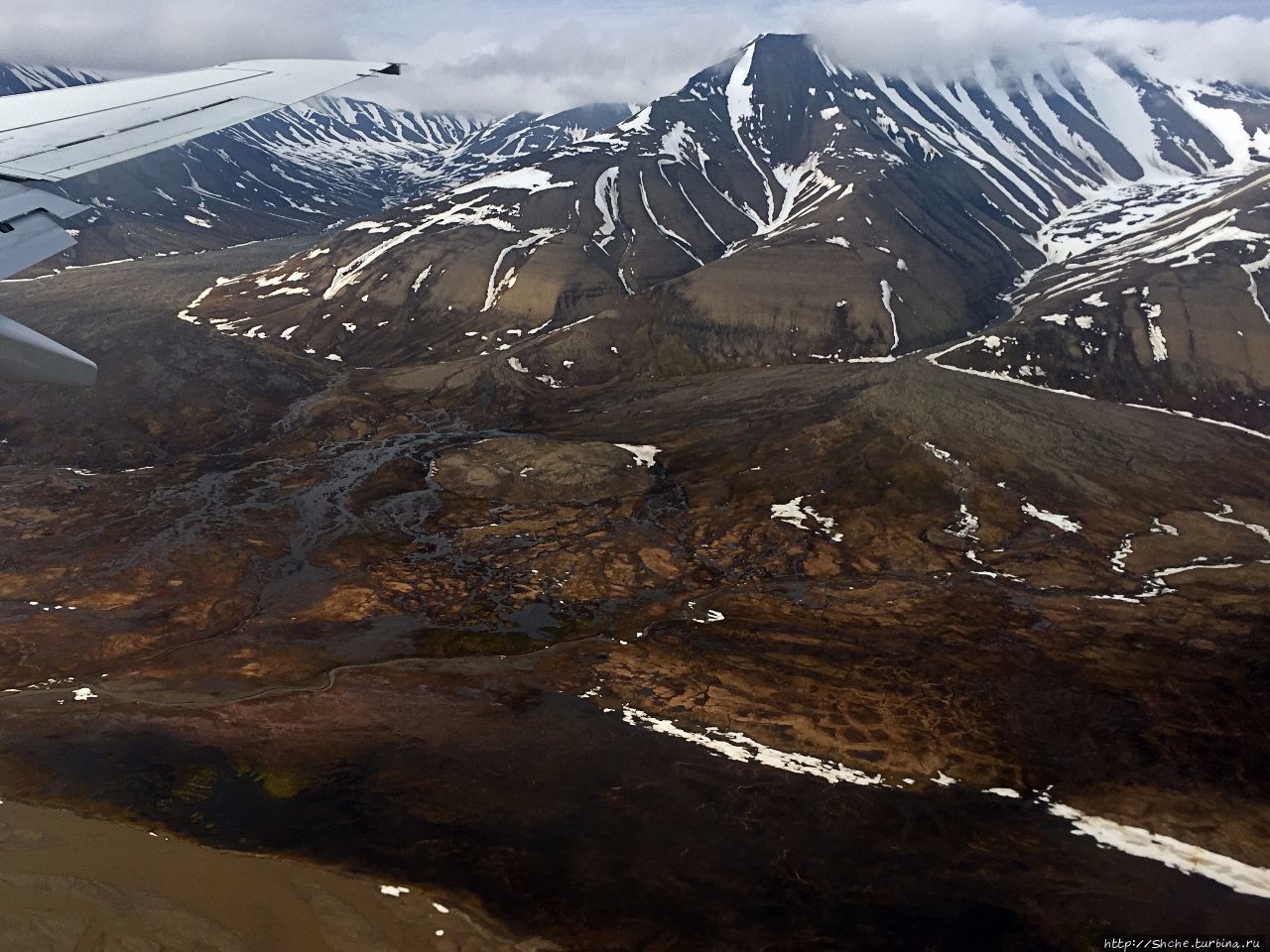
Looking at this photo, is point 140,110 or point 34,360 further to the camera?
point 140,110

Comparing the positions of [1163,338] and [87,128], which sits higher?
[87,128]

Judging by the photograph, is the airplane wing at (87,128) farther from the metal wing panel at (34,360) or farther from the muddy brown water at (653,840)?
the muddy brown water at (653,840)

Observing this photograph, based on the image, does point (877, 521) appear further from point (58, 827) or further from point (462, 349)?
point (462, 349)

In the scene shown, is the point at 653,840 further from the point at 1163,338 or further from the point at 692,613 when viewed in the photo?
the point at 1163,338

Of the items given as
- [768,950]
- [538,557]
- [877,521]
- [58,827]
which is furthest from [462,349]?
[768,950]

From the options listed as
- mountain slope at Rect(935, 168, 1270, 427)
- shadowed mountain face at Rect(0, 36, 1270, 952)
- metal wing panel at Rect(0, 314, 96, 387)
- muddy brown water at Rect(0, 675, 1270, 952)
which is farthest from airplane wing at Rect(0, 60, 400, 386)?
mountain slope at Rect(935, 168, 1270, 427)

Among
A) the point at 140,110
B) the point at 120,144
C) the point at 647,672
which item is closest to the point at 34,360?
the point at 120,144

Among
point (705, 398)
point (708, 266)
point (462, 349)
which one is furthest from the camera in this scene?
point (708, 266)
